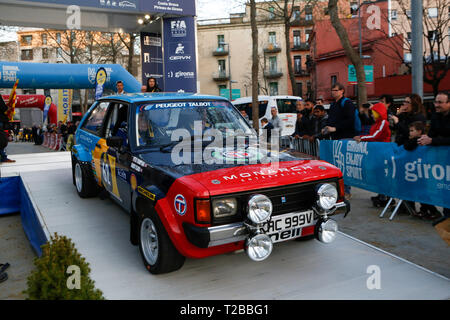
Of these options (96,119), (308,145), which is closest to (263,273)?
(96,119)

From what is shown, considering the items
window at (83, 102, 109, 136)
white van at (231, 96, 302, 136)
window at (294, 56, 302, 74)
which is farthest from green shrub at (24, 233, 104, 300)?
window at (294, 56, 302, 74)

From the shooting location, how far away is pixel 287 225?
127 inches

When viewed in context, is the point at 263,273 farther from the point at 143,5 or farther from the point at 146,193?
the point at 143,5

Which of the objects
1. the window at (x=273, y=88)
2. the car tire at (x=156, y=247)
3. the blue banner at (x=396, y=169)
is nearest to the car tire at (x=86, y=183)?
the car tire at (x=156, y=247)

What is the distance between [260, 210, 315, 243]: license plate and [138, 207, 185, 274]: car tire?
83 centimetres

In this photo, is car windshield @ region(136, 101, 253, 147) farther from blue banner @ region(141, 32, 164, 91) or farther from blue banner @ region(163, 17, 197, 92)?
blue banner @ region(141, 32, 164, 91)

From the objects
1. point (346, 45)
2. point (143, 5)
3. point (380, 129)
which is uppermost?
point (143, 5)

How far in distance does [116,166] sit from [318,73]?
3987 cm

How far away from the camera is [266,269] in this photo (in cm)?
360

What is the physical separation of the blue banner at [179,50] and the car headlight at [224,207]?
40.1 ft

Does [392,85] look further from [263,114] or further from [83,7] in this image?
[83,7]

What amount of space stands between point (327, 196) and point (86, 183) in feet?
12.5
